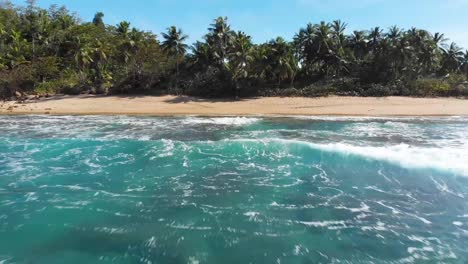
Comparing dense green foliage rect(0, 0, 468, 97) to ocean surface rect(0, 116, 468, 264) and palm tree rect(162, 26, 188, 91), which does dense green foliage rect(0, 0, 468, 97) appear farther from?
ocean surface rect(0, 116, 468, 264)

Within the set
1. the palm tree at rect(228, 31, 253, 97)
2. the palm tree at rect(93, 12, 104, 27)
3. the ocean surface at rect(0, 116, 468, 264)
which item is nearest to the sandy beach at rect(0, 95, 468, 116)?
the palm tree at rect(228, 31, 253, 97)

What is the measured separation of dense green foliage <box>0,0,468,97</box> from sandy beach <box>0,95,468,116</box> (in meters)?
3.35

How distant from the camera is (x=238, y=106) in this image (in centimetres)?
4403

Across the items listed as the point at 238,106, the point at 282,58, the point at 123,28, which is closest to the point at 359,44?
the point at 282,58

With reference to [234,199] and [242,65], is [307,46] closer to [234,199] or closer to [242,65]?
[242,65]

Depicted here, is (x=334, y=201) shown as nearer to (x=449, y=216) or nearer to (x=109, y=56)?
(x=449, y=216)

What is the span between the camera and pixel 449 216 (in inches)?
434

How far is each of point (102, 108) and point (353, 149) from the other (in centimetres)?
2989

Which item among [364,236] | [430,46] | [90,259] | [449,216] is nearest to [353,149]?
[449,216]

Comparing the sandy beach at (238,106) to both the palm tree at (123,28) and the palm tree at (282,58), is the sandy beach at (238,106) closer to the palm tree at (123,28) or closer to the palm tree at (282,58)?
the palm tree at (282,58)

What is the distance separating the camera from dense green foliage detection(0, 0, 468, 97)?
164 ft

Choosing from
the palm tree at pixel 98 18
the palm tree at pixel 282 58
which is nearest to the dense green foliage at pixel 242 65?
the palm tree at pixel 282 58

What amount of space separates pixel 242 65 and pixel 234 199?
127 feet

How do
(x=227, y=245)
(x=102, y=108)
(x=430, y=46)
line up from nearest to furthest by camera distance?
1. (x=227, y=245)
2. (x=102, y=108)
3. (x=430, y=46)
